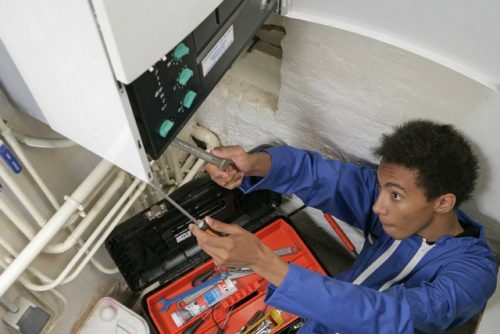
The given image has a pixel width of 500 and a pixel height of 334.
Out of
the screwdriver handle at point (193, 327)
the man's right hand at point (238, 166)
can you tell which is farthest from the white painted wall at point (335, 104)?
the screwdriver handle at point (193, 327)

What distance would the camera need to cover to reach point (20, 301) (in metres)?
0.95

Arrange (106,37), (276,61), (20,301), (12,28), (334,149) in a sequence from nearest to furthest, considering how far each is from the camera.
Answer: (106,37), (12,28), (20,301), (334,149), (276,61)

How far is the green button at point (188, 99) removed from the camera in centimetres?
59

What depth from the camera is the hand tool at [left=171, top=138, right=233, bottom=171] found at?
28.9 inches

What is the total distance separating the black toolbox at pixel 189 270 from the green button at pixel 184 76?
66 centimetres

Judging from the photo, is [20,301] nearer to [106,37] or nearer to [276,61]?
[106,37]

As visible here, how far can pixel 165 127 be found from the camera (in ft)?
1.88

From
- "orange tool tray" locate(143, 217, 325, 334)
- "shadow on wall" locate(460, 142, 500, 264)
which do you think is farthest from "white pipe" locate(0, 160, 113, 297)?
"shadow on wall" locate(460, 142, 500, 264)

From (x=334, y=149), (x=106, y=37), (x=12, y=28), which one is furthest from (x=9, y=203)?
(x=334, y=149)

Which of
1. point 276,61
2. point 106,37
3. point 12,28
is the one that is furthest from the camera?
point 276,61

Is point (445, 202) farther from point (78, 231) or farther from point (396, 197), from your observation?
point (78, 231)

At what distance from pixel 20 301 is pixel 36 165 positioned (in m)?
0.35

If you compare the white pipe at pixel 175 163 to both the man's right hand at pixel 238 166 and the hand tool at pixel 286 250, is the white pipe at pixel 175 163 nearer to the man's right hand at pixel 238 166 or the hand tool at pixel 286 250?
the man's right hand at pixel 238 166

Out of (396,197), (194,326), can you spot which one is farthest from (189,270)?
(396,197)
